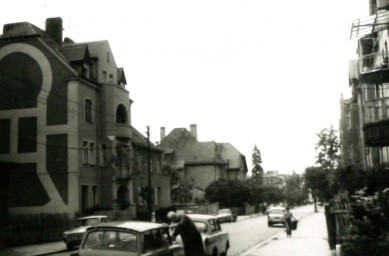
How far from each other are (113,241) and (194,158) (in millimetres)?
71471

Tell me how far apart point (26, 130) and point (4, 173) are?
11877mm

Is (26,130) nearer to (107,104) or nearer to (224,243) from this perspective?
(107,104)

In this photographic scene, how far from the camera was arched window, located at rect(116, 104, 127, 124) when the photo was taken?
138 ft

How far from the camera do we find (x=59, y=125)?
3638cm

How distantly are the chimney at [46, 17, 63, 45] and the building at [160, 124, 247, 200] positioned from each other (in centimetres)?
3759

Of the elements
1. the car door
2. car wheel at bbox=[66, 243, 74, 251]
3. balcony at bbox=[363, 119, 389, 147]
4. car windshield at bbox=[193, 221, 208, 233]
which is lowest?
car wheel at bbox=[66, 243, 74, 251]

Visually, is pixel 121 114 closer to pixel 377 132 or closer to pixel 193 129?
pixel 377 132

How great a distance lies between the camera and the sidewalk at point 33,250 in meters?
22.8

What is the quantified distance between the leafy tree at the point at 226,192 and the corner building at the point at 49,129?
3163 cm

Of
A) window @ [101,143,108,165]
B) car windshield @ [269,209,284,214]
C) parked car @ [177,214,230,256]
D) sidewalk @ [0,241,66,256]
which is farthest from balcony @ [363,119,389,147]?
window @ [101,143,108,165]

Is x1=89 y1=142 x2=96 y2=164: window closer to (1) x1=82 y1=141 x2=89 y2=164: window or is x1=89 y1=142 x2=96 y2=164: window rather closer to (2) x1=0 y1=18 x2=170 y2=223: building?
(2) x1=0 y1=18 x2=170 y2=223: building

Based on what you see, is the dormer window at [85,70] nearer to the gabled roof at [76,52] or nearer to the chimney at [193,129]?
the gabled roof at [76,52]

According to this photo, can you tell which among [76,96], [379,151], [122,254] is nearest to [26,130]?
[76,96]

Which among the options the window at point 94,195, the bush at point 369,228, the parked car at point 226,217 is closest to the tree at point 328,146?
the parked car at point 226,217
